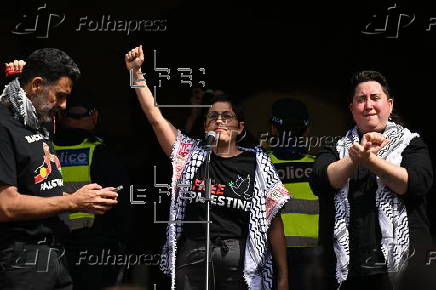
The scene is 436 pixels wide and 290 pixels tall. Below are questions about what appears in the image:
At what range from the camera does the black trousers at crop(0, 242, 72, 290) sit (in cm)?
380

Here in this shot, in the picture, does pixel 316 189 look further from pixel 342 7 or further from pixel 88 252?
pixel 342 7

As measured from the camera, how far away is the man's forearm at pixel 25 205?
3721 mm

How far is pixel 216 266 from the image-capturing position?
14.6 feet

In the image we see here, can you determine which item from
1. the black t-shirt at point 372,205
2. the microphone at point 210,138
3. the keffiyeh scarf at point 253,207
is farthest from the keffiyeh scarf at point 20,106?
the black t-shirt at point 372,205

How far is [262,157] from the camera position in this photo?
4.72 metres

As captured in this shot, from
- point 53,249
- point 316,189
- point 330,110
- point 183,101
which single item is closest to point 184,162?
point 316,189

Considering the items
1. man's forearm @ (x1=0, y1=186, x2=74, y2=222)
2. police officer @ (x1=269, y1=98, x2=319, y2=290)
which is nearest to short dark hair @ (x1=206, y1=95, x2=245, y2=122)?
police officer @ (x1=269, y1=98, x2=319, y2=290)

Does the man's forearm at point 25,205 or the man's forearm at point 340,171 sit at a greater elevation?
the man's forearm at point 340,171

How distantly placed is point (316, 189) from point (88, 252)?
5.05 ft

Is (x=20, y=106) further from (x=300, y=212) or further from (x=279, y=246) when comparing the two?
(x=300, y=212)

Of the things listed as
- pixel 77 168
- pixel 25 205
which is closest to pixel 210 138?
pixel 25 205

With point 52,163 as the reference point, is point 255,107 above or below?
above

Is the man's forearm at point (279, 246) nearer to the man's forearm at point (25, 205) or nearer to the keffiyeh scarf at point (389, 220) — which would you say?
the keffiyeh scarf at point (389, 220)

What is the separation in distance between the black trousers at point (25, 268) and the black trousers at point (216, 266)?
0.87 m
